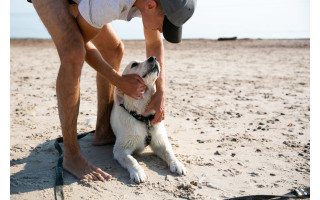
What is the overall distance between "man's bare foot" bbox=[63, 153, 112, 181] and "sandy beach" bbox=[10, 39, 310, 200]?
0.06m

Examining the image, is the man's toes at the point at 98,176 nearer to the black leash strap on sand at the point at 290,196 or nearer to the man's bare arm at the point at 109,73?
the man's bare arm at the point at 109,73

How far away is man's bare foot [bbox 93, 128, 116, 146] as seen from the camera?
384cm

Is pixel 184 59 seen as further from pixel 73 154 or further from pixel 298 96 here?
pixel 73 154

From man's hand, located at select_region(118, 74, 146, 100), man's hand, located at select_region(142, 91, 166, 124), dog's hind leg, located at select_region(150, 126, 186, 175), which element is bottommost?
dog's hind leg, located at select_region(150, 126, 186, 175)

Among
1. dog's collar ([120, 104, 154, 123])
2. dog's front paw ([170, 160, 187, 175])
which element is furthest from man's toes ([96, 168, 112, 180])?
dog's collar ([120, 104, 154, 123])

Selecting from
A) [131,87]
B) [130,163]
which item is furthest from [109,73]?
[130,163]

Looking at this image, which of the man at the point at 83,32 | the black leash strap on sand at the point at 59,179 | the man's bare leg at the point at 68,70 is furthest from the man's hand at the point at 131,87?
the black leash strap on sand at the point at 59,179

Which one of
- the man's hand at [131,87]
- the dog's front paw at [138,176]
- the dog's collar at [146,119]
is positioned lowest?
the dog's front paw at [138,176]

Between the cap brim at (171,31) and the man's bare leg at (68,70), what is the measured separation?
723mm

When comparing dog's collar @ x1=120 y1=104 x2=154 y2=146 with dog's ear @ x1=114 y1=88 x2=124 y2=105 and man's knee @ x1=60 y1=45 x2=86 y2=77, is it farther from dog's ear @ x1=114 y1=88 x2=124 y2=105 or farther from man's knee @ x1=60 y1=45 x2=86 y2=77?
man's knee @ x1=60 y1=45 x2=86 y2=77

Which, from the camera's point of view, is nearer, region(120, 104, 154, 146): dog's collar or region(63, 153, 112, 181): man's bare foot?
region(63, 153, 112, 181): man's bare foot

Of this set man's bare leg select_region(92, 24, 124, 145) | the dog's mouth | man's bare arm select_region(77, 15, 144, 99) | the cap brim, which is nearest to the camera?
the cap brim

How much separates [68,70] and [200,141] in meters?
1.80

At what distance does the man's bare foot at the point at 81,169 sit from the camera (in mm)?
2924
